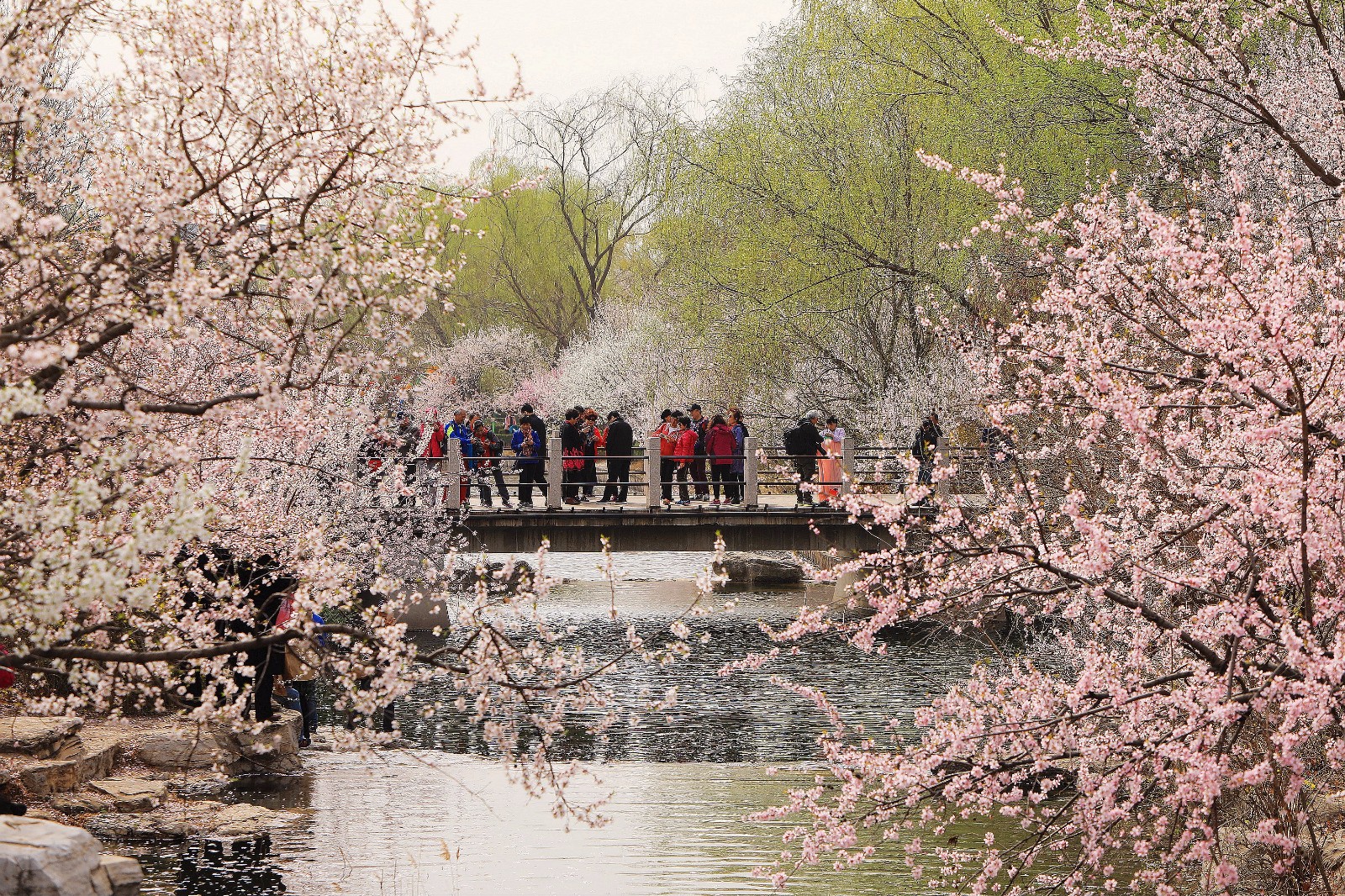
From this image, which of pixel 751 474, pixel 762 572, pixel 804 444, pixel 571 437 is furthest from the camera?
pixel 762 572

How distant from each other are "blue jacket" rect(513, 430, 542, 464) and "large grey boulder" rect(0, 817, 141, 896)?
14.8 metres

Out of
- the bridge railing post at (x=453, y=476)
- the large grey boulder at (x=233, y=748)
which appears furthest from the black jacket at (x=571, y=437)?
the large grey boulder at (x=233, y=748)

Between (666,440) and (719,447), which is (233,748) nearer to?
(719,447)

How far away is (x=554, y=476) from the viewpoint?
75.9 ft

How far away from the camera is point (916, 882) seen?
1012 cm

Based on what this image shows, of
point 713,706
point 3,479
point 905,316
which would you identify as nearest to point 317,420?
point 3,479

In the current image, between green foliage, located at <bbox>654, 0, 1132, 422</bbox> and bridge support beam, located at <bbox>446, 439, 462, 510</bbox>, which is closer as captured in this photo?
green foliage, located at <bbox>654, 0, 1132, 422</bbox>

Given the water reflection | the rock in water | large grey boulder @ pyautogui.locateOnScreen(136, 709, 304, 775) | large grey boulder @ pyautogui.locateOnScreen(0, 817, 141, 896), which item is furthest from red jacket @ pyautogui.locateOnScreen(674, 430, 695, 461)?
large grey boulder @ pyautogui.locateOnScreen(0, 817, 141, 896)

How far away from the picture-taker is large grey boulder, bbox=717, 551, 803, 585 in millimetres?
32781

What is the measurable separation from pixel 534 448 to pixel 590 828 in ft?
47.4

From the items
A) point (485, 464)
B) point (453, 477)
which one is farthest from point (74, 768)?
point (485, 464)

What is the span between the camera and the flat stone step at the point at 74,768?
1009 centimetres

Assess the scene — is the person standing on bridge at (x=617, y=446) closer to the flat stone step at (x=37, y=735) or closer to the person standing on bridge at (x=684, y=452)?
the person standing on bridge at (x=684, y=452)

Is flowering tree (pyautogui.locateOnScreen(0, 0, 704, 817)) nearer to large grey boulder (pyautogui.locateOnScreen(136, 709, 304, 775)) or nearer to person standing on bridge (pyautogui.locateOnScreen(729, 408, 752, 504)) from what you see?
large grey boulder (pyautogui.locateOnScreen(136, 709, 304, 775))
